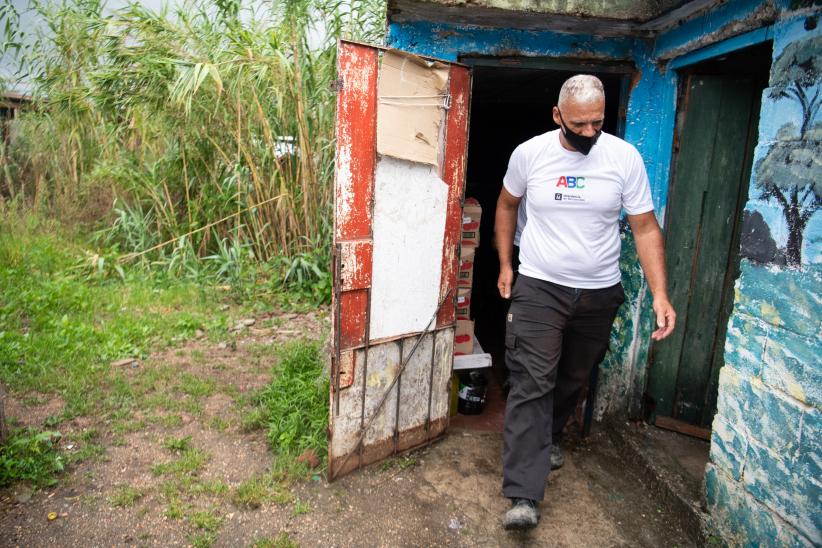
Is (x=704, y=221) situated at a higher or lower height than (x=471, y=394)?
higher

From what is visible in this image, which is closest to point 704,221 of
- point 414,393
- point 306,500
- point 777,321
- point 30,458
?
point 777,321

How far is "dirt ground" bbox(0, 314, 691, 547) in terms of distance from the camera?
2.64 meters

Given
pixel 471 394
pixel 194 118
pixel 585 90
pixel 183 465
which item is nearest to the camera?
pixel 585 90

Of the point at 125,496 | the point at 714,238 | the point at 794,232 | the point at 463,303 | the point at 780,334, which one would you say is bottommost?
the point at 125,496

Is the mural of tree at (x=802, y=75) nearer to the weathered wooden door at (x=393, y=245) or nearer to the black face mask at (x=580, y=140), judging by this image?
the black face mask at (x=580, y=140)

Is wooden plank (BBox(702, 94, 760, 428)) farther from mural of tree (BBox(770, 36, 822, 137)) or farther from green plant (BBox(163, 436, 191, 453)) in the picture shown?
green plant (BBox(163, 436, 191, 453))

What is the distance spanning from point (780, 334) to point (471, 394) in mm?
2027

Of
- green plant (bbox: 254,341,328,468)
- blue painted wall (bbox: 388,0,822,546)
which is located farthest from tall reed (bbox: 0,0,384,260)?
blue painted wall (bbox: 388,0,822,546)

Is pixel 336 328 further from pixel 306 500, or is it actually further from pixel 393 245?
pixel 306 500

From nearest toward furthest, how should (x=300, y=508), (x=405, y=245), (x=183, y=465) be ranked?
(x=300, y=508) < (x=405, y=245) < (x=183, y=465)

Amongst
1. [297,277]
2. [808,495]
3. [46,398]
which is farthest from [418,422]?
[297,277]

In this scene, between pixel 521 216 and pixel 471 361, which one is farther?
pixel 471 361

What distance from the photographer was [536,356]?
8.76ft

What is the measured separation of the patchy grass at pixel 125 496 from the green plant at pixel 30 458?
0.36 metres
